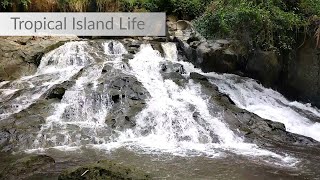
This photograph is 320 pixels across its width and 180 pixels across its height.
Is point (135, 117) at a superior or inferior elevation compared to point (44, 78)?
inferior

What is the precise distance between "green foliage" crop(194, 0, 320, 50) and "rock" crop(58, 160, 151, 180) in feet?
25.0

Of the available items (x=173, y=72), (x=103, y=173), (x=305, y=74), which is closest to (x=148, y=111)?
(x=173, y=72)

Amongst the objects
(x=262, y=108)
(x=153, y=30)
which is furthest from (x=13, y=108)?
(x=153, y=30)

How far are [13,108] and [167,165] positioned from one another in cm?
499

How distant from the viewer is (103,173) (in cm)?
576

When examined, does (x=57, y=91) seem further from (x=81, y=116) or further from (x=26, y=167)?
(x=26, y=167)

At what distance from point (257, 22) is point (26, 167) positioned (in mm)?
8479

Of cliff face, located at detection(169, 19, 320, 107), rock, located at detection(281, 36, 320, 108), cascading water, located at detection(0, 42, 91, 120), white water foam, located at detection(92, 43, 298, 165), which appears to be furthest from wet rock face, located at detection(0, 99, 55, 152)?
rock, located at detection(281, 36, 320, 108)

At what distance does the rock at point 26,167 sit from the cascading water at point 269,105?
20.5 ft

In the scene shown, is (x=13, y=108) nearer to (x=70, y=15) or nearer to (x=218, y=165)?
(x=218, y=165)

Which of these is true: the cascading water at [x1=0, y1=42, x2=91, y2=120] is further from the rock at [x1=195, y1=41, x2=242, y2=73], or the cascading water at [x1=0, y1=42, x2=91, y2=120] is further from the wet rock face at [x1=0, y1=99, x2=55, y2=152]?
the rock at [x1=195, y1=41, x2=242, y2=73]

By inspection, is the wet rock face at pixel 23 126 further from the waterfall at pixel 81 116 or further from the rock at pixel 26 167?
the rock at pixel 26 167

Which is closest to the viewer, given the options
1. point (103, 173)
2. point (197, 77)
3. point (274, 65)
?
point (103, 173)

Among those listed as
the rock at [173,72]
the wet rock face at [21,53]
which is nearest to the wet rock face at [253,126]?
the rock at [173,72]
